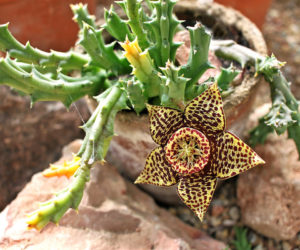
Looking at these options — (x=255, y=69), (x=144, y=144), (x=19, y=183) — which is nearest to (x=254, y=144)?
(x=255, y=69)

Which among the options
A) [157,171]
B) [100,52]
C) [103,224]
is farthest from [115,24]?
[103,224]

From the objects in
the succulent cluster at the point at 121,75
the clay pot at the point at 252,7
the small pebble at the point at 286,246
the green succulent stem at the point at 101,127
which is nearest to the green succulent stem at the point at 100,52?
the succulent cluster at the point at 121,75

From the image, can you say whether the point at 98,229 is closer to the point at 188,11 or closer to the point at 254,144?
the point at 254,144

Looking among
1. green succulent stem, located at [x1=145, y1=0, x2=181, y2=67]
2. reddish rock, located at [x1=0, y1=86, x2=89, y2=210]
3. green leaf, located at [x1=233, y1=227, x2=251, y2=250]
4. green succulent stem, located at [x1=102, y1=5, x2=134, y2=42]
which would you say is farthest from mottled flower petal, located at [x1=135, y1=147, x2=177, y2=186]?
reddish rock, located at [x1=0, y1=86, x2=89, y2=210]

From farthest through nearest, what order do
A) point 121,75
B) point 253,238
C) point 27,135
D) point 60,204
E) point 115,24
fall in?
point 27,135 → point 253,238 → point 121,75 → point 115,24 → point 60,204

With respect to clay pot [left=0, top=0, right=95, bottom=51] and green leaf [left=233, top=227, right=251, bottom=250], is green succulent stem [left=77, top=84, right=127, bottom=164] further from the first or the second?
clay pot [left=0, top=0, right=95, bottom=51]

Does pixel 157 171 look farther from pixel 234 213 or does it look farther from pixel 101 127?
pixel 234 213
